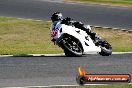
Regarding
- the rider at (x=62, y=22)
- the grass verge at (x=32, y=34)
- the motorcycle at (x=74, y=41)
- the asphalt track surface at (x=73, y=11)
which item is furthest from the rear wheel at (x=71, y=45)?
the asphalt track surface at (x=73, y=11)

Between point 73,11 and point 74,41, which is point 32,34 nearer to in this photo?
point 73,11

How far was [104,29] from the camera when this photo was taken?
26859 millimetres

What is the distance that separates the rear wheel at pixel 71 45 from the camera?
16.7 meters

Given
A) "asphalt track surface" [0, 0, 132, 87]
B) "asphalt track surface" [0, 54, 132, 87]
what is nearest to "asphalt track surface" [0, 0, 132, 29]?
"asphalt track surface" [0, 0, 132, 87]

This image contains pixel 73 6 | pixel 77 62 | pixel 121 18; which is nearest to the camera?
pixel 77 62

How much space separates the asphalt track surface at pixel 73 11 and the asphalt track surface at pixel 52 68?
39.2 ft

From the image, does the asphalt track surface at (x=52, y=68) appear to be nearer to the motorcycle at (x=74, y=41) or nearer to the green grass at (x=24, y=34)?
the motorcycle at (x=74, y=41)

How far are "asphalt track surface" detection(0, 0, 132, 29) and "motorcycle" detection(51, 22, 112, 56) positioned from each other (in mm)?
10940

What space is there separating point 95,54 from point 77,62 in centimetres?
184

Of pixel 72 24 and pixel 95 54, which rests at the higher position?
pixel 72 24

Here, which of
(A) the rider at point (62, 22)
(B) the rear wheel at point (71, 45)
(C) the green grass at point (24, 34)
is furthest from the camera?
(C) the green grass at point (24, 34)

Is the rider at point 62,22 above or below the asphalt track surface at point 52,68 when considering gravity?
above

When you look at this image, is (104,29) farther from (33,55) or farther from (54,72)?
(54,72)

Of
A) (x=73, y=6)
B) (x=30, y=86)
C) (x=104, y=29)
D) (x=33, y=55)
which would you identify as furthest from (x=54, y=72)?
(x=73, y=6)
